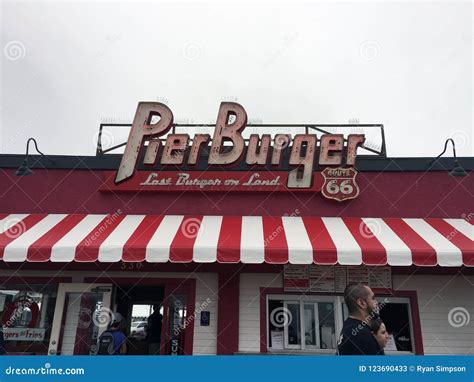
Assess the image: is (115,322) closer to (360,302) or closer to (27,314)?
(27,314)

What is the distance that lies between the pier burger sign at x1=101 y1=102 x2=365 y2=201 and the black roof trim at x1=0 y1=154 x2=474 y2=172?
23 cm

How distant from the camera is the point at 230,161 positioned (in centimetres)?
816

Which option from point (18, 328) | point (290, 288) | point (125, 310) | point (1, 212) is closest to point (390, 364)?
point (290, 288)

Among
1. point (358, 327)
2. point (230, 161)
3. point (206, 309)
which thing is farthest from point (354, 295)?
point (230, 161)

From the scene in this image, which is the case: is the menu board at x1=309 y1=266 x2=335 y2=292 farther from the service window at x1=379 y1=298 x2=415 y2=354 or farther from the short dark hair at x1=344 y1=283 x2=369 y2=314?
the short dark hair at x1=344 y1=283 x2=369 y2=314

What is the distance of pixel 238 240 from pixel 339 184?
281cm

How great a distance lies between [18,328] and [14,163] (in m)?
3.60

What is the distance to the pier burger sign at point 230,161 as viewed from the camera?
26.8 feet

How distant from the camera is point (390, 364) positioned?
10.0 feet

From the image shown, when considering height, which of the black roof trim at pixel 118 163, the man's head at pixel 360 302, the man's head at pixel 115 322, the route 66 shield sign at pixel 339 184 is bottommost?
the man's head at pixel 360 302

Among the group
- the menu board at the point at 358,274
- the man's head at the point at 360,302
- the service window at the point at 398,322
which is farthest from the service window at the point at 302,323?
the man's head at the point at 360,302

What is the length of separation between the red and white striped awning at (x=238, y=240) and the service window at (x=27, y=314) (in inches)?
59.4

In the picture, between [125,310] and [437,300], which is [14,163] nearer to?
[125,310]

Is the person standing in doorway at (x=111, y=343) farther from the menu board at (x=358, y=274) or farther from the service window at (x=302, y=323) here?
the menu board at (x=358, y=274)
